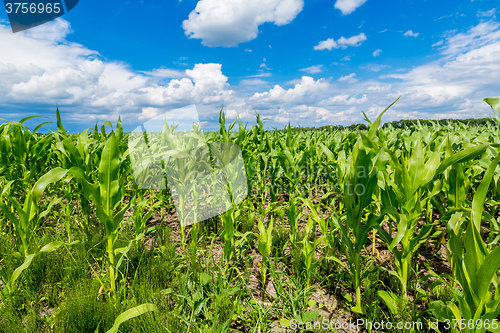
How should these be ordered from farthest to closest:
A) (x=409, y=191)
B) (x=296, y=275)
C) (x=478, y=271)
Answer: (x=296, y=275), (x=409, y=191), (x=478, y=271)

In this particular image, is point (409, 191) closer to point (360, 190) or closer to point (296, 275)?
point (360, 190)

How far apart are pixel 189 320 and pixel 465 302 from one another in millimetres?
1397

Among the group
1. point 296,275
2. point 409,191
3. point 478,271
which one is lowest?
point 296,275

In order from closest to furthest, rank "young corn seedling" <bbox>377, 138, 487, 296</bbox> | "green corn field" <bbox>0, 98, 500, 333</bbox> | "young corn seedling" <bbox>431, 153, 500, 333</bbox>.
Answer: "young corn seedling" <bbox>431, 153, 500, 333</bbox>
"green corn field" <bbox>0, 98, 500, 333</bbox>
"young corn seedling" <bbox>377, 138, 487, 296</bbox>

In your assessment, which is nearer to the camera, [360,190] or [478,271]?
[478,271]

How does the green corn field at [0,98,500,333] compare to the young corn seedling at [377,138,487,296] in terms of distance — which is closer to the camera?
the green corn field at [0,98,500,333]

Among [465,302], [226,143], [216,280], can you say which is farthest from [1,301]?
[465,302]

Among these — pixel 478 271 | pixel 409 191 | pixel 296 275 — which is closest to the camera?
pixel 478 271

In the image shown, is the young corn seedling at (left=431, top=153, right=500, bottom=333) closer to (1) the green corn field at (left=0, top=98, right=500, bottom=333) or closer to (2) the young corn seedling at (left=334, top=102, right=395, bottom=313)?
(1) the green corn field at (left=0, top=98, right=500, bottom=333)

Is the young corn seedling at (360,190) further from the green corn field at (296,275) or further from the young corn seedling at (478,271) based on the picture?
the young corn seedling at (478,271)

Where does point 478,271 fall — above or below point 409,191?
below

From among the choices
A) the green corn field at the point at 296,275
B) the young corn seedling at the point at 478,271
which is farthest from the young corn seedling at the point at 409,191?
the young corn seedling at the point at 478,271

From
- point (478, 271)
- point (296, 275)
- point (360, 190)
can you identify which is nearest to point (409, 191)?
point (360, 190)

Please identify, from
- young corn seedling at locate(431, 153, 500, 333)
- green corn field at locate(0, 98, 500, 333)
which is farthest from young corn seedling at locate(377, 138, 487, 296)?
young corn seedling at locate(431, 153, 500, 333)
